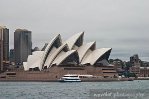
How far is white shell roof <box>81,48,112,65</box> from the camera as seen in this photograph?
394ft

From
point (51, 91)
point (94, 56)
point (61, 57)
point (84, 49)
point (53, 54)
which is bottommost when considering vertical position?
point (51, 91)

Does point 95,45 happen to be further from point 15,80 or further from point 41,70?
point 15,80

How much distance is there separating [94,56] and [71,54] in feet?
23.4

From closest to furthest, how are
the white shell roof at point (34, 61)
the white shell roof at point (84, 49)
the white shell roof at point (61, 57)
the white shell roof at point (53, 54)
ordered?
the white shell roof at point (53, 54) → the white shell roof at point (61, 57) → the white shell roof at point (84, 49) → the white shell roof at point (34, 61)

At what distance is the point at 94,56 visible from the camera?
12125cm

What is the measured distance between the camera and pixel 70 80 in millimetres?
115375

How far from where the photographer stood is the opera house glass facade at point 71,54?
382 feet

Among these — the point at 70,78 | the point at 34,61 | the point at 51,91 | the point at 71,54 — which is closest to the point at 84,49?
the point at 71,54

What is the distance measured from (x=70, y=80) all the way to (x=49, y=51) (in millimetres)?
8924

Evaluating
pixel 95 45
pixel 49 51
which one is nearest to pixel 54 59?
pixel 49 51

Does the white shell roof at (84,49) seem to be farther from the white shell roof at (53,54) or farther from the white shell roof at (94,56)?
the white shell roof at (53,54)

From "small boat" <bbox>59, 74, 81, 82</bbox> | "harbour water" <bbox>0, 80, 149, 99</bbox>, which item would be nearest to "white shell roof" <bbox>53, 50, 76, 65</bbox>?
"small boat" <bbox>59, 74, 81, 82</bbox>

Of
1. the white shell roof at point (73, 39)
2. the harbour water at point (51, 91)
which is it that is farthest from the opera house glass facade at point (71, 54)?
the harbour water at point (51, 91)

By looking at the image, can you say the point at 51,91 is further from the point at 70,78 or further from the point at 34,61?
the point at 34,61
